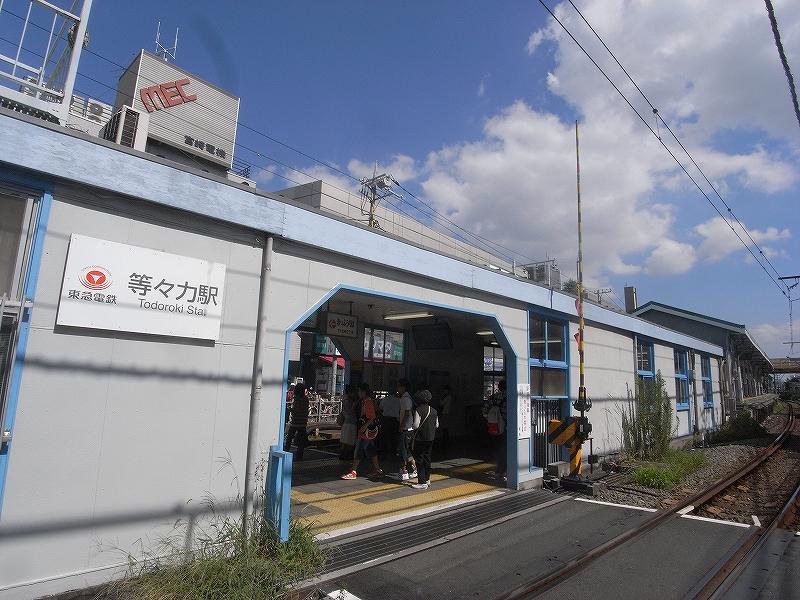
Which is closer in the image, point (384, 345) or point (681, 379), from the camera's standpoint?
point (384, 345)

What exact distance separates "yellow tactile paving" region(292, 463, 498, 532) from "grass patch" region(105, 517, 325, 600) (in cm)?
85

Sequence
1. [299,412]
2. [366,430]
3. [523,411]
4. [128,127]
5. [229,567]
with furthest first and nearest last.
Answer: [299,412]
[523,411]
[366,430]
[128,127]
[229,567]

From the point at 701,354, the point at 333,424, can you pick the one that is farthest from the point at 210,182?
the point at 701,354

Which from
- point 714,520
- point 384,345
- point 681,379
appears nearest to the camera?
point 714,520

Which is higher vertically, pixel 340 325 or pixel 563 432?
pixel 340 325

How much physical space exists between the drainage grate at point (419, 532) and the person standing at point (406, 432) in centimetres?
167

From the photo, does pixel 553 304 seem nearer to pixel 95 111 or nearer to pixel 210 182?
pixel 210 182

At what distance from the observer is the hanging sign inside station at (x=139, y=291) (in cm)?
415

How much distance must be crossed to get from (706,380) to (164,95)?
26677 millimetres

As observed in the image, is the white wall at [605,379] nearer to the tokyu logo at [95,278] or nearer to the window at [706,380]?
the tokyu logo at [95,278]

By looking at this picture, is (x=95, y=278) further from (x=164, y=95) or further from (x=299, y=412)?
(x=164, y=95)

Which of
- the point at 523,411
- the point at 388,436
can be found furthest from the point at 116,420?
the point at 388,436

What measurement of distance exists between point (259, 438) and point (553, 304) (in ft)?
23.2

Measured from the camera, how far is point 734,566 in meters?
5.32
